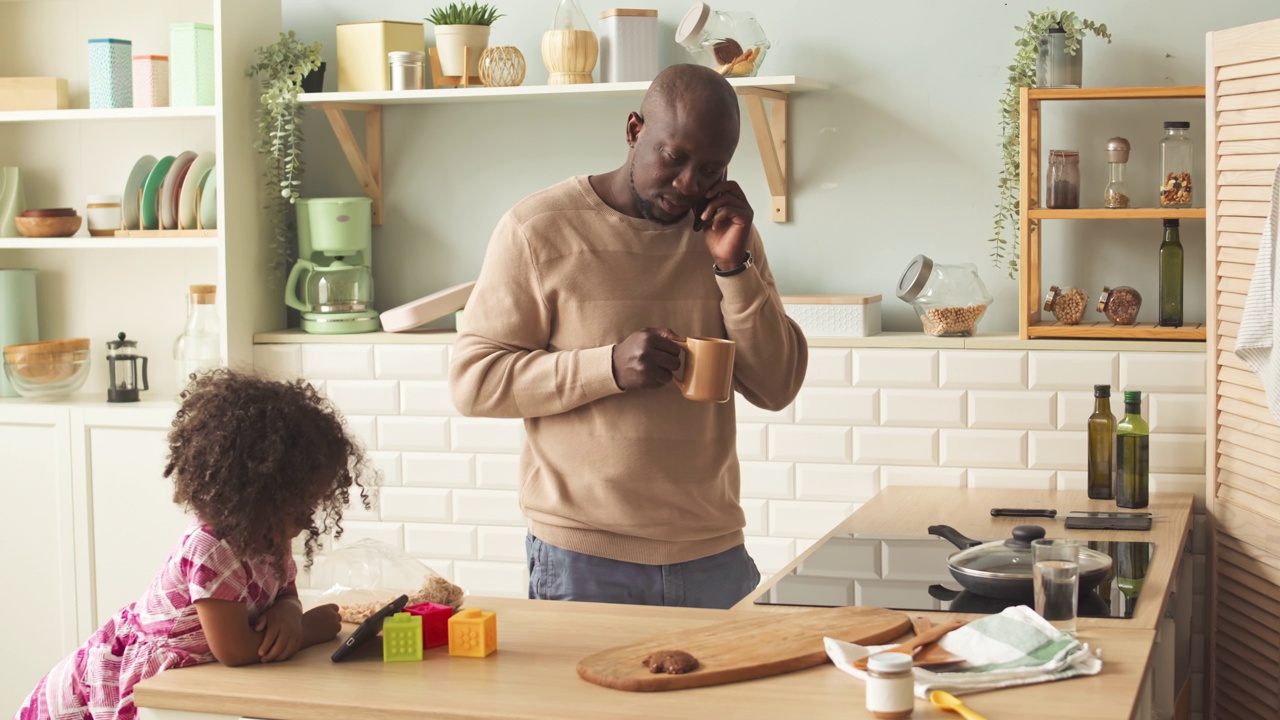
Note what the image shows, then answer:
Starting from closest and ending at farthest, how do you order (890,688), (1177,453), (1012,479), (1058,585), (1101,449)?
(890,688) < (1058,585) < (1101,449) < (1177,453) < (1012,479)

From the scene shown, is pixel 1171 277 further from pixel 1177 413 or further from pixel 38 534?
pixel 38 534

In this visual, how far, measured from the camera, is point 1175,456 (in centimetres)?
309

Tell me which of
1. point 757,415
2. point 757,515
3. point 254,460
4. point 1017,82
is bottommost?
point 757,515

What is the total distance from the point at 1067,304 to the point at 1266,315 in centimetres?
57

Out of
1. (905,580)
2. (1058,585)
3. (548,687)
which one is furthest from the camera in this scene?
(905,580)

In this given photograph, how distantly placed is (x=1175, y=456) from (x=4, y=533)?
3.09 meters

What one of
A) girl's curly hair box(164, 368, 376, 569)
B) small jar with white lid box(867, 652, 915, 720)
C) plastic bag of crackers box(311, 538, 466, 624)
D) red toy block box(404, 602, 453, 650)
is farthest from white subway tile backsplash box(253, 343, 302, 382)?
small jar with white lid box(867, 652, 915, 720)

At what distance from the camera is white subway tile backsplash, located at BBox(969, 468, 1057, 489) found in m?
3.17

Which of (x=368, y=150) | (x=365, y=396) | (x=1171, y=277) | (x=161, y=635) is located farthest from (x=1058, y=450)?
(x=161, y=635)

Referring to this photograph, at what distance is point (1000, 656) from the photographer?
1613mm

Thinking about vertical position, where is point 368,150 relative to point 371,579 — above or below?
above

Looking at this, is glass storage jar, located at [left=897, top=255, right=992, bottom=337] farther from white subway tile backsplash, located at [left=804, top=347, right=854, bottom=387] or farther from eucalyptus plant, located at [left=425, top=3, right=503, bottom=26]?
eucalyptus plant, located at [left=425, top=3, right=503, bottom=26]

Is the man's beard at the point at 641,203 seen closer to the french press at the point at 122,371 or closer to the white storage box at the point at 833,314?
the white storage box at the point at 833,314

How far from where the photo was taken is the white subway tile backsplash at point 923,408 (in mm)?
3209
